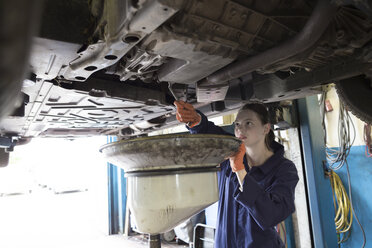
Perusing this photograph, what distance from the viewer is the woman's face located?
1.57 meters

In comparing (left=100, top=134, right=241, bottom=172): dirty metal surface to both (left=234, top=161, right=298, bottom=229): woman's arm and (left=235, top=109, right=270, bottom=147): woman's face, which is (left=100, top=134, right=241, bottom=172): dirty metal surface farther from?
(left=235, top=109, right=270, bottom=147): woman's face

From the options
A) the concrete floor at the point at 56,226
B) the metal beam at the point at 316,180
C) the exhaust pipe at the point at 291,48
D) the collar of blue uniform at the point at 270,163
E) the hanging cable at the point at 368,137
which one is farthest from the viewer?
the concrete floor at the point at 56,226

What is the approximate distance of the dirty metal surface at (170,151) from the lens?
86 cm

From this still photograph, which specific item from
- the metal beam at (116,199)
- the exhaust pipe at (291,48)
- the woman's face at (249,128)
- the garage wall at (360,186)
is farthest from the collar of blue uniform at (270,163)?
the metal beam at (116,199)

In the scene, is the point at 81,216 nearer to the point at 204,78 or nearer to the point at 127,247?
the point at 127,247

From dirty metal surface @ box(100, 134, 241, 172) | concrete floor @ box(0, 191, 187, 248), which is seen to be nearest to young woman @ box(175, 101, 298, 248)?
dirty metal surface @ box(100, 134, 241, 172)

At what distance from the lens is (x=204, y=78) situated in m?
1.26

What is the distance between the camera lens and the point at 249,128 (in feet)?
5.17

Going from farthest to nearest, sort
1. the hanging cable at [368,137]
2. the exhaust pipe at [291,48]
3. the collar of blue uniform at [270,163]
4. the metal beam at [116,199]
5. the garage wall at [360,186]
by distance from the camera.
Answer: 1. the metal beam at [116,199]
2. the garage wall at [360,186]
3. the hanging cable at [368,137]
4. the collar of blue uniform at [270,163]
5. the exhaust pipe at [291,48]

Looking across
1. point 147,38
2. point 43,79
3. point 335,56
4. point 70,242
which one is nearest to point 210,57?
point 147,38

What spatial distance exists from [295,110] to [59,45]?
1.67 meters

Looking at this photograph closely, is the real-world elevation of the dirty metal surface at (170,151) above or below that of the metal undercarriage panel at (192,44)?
below

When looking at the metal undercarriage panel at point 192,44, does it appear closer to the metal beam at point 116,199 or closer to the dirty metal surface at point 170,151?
the dirty metal surface at point 170,151

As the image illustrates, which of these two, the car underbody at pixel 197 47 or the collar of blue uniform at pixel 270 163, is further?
the collar of blue uniform at pixel 270 163
